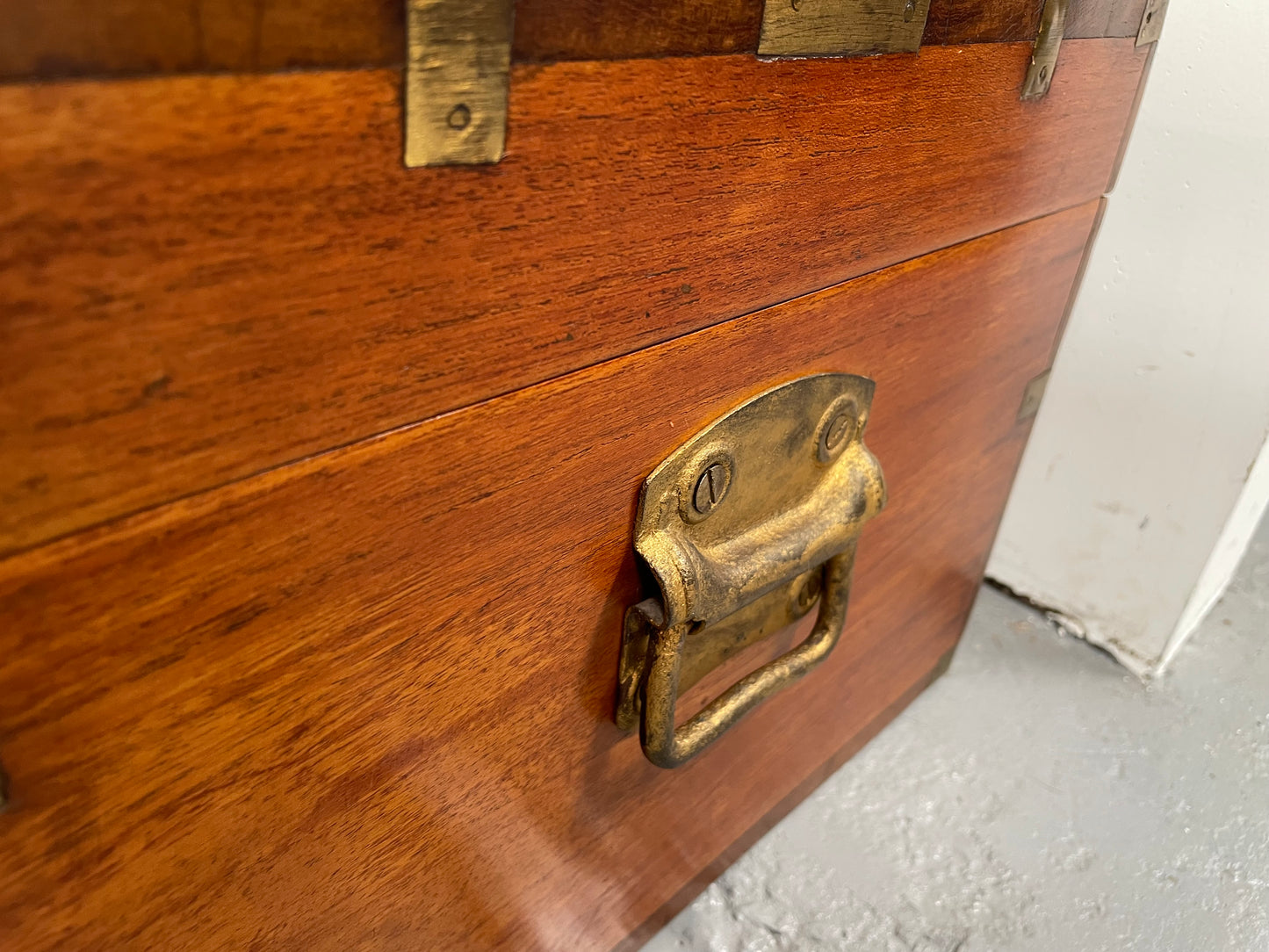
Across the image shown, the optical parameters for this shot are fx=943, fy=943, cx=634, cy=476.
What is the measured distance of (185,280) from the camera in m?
0.27

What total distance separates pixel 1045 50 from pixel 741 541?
34 cm

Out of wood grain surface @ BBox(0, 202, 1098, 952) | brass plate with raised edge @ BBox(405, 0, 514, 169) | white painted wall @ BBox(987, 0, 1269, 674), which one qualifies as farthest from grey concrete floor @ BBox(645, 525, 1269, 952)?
brass plate with raised edge @ BBox(405, 0, 514, 169)

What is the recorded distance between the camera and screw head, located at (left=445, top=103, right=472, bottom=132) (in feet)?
1.00

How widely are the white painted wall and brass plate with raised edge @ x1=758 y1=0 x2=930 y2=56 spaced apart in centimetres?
57

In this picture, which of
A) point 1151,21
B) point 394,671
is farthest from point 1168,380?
point 394,671

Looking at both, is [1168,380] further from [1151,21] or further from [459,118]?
[459,118]

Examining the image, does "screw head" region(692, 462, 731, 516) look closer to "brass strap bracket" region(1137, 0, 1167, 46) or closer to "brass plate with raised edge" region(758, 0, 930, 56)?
"brass plate with raised edge" region(758, 0, 930, 56)

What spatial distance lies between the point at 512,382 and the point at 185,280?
0.43ft

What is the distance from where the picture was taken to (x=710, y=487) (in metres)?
0.49

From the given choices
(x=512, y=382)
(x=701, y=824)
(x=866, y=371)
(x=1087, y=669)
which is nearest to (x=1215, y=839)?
(x=1087, y=669)

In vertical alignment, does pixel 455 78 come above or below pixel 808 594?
above

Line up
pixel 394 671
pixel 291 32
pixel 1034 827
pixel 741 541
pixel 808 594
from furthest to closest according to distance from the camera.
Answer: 1. pixel 1034 827
2. pixel 808 594
3. pixel 741 541
4. pixel 394 671
5. pixel 291 32

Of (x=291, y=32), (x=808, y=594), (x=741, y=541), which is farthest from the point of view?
(x=808, y=594)

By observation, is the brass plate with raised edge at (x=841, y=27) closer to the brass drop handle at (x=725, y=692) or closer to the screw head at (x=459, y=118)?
the screw head at (x=459, y=118)
